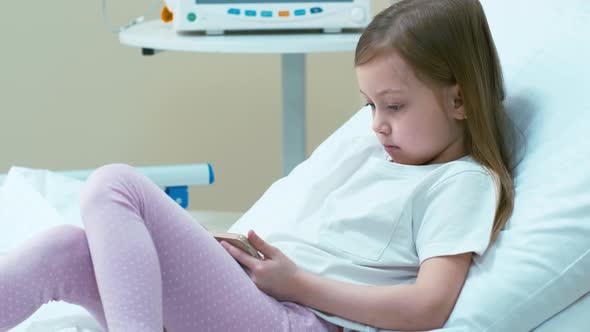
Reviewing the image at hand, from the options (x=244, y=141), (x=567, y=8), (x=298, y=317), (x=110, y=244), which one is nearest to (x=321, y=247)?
(x=298, y=317)

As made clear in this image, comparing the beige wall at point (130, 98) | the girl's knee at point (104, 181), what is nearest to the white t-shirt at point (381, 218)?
the girl's knee at point (104, 181)

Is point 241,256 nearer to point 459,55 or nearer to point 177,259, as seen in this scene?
point 177,259

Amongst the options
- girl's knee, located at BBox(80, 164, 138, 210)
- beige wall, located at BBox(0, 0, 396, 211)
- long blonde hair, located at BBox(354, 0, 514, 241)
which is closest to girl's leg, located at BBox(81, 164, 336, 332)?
girl's knee, located at BBox(80, 164, 138, 210)

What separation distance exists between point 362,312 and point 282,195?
Answer: 0.30m

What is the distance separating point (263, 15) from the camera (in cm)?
193

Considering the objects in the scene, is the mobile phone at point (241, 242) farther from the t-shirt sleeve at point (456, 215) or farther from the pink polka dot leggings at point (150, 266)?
the t-shirt sleeve at point (456, 215)

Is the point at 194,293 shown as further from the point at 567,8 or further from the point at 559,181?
the point at 567,8

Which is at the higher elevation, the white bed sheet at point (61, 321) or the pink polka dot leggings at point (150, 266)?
the pink polka dot leggings at point (150, 266)

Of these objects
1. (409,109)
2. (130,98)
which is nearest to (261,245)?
(409,109)

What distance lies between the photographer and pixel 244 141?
2.77 metres

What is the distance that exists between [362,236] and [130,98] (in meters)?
1.84

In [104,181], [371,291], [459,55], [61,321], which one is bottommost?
[61,321]

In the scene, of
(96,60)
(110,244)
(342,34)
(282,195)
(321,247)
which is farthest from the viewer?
(96,60)

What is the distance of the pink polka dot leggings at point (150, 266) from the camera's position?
91 cm
